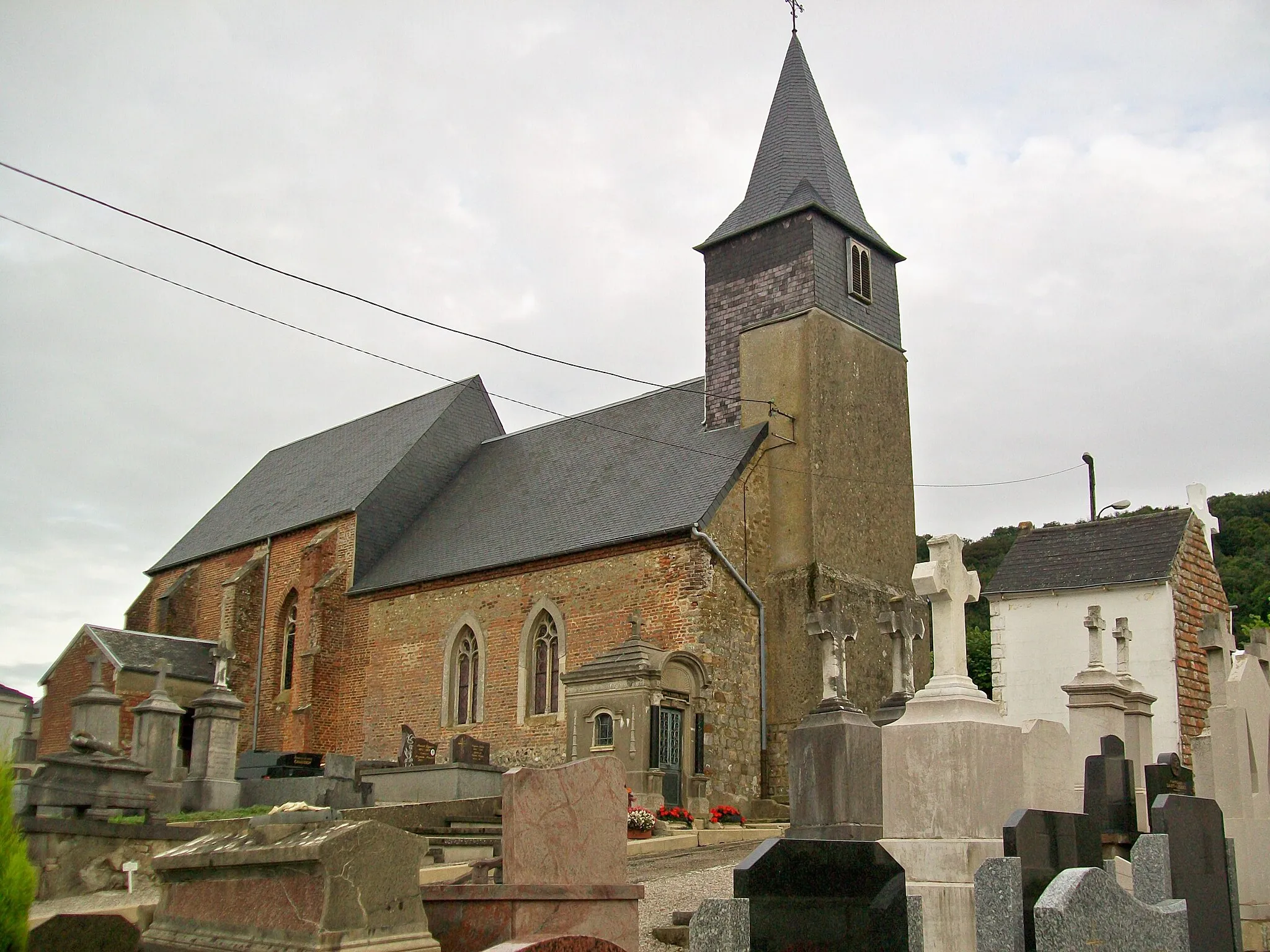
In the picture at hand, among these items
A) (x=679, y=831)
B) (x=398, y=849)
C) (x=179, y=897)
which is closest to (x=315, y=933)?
(x=398, y=849)

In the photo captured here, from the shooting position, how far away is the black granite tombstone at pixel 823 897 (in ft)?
17.5

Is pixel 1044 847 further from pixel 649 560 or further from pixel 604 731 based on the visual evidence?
pixel 649 560

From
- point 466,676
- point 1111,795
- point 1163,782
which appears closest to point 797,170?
point 466,676

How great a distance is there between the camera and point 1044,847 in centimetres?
613

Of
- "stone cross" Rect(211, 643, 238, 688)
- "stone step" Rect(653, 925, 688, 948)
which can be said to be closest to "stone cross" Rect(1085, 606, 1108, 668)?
"stone step" Rect(653, 925, 688, 948)

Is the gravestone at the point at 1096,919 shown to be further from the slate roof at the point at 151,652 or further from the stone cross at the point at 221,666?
the slate roof at the point at 151,652

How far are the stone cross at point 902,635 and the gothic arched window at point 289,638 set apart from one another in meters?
19.3

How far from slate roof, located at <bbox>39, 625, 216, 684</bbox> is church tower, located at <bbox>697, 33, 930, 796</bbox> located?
13.3 meters

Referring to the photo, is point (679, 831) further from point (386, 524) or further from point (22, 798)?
point (386, 524)

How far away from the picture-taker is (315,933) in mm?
5746

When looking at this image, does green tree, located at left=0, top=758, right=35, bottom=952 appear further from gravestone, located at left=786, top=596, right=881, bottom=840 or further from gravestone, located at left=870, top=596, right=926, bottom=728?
gravestone, located at left=870, top=596, right=926, bottom=728

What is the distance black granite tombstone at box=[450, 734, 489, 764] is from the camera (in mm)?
20594

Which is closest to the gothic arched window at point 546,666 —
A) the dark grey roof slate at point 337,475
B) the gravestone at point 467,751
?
the gravestone at point 467,751

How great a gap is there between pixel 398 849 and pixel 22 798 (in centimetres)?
891
